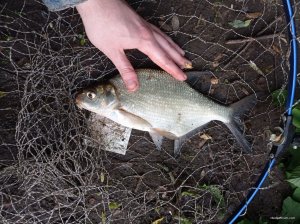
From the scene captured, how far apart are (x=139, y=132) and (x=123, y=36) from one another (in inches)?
24.8

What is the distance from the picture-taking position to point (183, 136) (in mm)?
2416

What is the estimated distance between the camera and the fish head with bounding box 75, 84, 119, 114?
225 centimetres

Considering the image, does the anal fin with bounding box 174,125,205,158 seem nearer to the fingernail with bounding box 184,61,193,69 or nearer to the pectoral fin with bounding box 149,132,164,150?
the pectoral fin with bounding box 149,132,164,150

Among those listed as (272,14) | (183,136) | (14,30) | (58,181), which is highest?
(272,14)

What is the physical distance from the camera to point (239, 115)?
234 cm

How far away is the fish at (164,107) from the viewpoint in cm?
230

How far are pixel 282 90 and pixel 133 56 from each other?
892 millimetres

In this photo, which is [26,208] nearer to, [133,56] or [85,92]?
[85,92]

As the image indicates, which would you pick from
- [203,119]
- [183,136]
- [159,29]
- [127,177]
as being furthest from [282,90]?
[127,177]

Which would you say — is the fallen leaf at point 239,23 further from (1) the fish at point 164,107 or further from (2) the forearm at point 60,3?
Result: (2) the forearm at point 60,3

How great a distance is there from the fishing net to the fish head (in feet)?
0.44

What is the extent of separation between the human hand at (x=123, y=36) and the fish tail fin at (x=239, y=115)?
36 centimetres

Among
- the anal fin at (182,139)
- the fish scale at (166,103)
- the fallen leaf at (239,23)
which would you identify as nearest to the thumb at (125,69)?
the fish scale at (166,103)

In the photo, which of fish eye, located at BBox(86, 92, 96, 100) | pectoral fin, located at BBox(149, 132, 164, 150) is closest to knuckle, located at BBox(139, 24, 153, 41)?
fish eye, located at BBox(86, 92, 96, 100)
